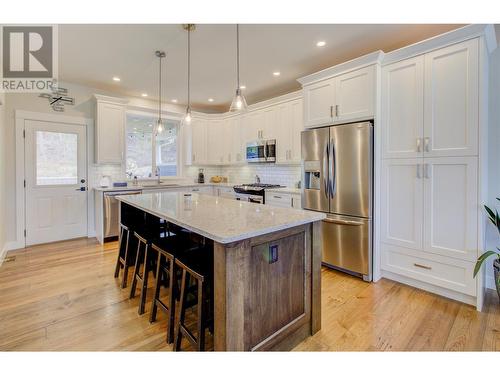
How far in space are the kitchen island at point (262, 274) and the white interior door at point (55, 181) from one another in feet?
11.0

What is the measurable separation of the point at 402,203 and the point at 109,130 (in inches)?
186

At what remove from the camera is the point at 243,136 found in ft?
17.2

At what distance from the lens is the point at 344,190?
9.83 ft

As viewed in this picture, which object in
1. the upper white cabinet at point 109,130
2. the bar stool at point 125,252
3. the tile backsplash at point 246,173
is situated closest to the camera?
the bar stool at point 125,252

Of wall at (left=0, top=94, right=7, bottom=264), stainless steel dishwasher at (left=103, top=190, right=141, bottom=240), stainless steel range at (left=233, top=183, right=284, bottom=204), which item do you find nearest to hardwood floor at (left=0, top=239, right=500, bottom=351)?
wall at (left=0, top=94, right=7, bottom=264)

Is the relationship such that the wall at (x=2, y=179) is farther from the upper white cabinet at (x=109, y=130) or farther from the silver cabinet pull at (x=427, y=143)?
the silver cabinet pull at (x=427, y=143)

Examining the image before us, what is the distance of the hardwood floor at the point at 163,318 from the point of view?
184cm

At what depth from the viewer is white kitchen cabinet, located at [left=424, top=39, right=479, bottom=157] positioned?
227 cm

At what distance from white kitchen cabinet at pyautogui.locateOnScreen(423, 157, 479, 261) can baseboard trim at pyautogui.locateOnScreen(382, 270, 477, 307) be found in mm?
364

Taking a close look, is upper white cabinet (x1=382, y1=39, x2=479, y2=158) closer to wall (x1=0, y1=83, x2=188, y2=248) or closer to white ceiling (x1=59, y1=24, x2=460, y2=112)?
white ceiling (x1=59, y1=24, x2=460, y2=112)

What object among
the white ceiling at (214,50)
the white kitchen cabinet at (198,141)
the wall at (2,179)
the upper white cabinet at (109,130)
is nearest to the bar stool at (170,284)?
the white ceiling at (214,50)
